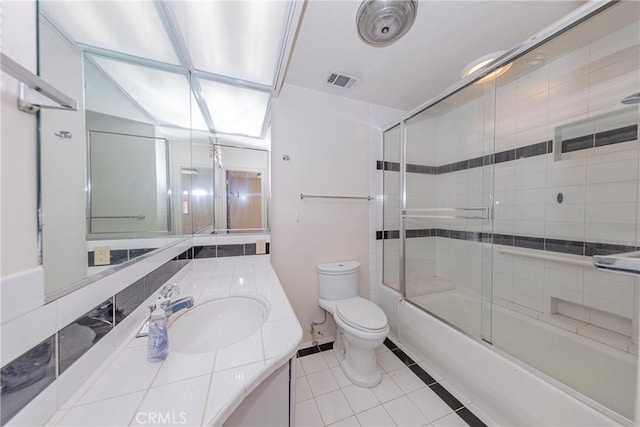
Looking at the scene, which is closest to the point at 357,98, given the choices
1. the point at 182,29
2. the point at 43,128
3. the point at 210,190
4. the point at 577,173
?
the point at 182,29

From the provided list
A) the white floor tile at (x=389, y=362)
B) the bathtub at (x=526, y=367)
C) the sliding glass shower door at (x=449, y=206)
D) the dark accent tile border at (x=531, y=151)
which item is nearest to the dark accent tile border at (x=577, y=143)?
the dark accent tile border at (x=531, y=151)

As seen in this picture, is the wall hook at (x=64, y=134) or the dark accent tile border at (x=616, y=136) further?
the dark accent tile border at (x=616, y=136)

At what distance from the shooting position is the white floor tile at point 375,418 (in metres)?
1.17

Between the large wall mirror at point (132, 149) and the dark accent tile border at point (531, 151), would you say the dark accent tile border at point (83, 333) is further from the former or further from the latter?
the dark accent tile border at point (531, 151)

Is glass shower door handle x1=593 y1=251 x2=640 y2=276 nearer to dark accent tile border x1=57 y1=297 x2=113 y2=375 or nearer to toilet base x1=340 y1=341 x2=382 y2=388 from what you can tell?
toilet base x1=340 y1=341 x2=382 y2=388

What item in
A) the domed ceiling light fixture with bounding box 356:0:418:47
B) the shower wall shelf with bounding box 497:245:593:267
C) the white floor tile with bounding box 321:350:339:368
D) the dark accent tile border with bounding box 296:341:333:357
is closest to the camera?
the domed ceiling light fixture with bounding box 356:0:418:47

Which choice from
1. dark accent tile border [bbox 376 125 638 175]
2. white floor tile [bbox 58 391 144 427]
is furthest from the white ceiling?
white floor tile [bbox 58 391 144 427]

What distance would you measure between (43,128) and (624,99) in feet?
8.27

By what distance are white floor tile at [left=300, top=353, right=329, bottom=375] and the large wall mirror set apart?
3.66 ft

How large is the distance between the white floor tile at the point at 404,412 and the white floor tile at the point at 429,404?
0.03 metres

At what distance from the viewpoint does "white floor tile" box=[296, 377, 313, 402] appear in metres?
1.34

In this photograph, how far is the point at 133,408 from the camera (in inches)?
18.3

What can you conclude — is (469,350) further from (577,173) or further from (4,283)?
(4,283)

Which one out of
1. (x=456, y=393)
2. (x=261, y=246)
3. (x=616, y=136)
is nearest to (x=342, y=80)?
(x=261, y=246)
